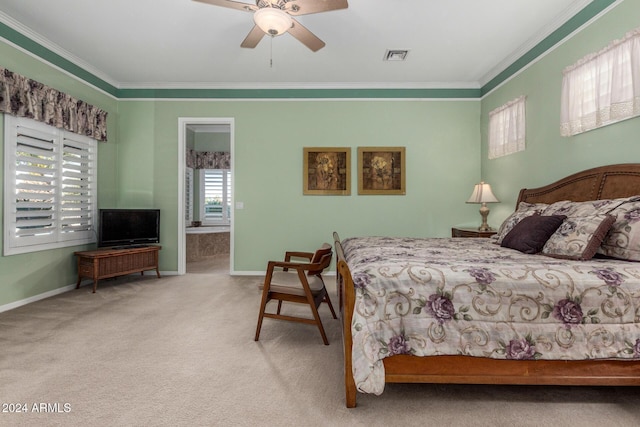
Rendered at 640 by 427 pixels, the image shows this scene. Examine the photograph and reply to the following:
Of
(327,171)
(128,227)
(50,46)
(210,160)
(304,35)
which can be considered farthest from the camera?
(210,160)

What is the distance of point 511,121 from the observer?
4.18 metres

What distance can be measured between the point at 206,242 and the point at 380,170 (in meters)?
3.98

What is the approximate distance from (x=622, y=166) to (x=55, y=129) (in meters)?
5.78

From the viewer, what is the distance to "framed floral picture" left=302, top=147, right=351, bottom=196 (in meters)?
5.05

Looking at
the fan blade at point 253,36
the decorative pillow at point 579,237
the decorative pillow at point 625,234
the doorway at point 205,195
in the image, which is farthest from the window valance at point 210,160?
the decorative pillow at point 625,234

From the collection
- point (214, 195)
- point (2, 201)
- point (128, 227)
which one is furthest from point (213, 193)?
point (2, 201)

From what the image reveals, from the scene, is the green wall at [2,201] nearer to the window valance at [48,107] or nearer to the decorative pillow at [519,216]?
the window valance at [48,107]

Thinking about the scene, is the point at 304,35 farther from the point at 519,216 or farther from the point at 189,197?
the point at 189,197

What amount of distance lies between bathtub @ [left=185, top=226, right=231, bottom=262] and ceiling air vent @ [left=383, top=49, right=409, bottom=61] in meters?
4.82

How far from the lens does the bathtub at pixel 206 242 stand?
6625mm

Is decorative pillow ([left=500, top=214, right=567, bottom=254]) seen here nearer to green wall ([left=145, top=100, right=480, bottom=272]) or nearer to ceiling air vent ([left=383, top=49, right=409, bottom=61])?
green wall ([left=145, top=100, right=480, bottom=272])

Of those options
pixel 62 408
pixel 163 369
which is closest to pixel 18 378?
pixel 62 408

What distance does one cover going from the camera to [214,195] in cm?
796

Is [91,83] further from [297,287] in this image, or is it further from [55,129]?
[297,287]
